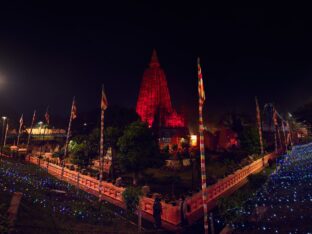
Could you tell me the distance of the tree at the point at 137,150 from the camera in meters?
23.0

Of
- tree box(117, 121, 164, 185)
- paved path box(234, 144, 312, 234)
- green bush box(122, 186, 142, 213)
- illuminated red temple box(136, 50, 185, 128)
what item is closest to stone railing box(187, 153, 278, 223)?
paved path box(234, 144, 312, 234)

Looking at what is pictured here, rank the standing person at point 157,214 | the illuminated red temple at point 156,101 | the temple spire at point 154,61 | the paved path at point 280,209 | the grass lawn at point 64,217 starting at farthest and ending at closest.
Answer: the temple spire at point 154,61 < the illuminated red temple at point 156,101 < the standing person at point 157,214 < the paved path at point 280,209 < the grass lawn at point 64,217

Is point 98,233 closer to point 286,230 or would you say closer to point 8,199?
point 8,199

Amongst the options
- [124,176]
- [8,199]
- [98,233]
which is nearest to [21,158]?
[124,176]

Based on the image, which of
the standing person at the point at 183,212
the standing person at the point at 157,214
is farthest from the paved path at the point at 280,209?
the standing person at the point at 157,214

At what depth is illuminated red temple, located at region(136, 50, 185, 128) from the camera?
65938 mm

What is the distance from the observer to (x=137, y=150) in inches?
917

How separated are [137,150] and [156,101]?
46492 mm

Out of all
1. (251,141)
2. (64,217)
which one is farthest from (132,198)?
(251,141)

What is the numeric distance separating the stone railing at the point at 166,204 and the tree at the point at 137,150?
3236 mm

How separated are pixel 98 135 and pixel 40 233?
1715 cm

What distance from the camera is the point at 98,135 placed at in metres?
27.0

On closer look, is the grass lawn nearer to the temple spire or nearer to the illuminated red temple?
the illuminated red temple

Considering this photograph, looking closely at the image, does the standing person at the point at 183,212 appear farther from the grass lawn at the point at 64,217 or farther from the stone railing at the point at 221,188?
the grass lawn at the point at 64,217
